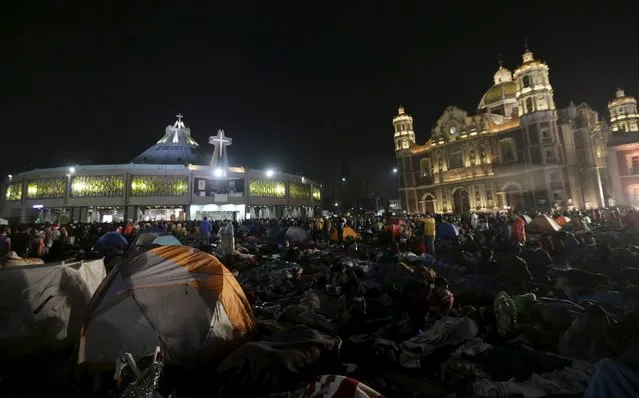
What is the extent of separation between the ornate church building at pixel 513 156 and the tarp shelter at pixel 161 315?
1650 inches

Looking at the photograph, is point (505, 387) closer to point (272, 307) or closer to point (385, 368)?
point (385, 368)

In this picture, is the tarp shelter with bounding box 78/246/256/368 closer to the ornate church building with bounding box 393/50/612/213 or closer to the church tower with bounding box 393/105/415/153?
the ornate church building with bounding box 393/50/612/213

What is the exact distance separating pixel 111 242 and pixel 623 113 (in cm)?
7936

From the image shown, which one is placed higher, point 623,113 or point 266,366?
point 623,113

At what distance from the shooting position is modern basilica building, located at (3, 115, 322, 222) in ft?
137

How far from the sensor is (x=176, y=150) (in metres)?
51.2

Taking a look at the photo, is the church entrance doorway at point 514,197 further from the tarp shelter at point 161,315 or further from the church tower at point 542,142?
the tarp shelter at point 161,315

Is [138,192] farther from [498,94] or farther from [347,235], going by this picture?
[498,94]

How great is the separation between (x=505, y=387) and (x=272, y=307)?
4487 mm

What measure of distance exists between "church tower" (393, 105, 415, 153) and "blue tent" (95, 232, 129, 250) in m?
47.8

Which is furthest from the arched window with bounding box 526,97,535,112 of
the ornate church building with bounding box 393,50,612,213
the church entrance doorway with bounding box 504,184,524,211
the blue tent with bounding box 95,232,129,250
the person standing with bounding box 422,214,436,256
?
the blue tent with bounding box 95,232,129,250

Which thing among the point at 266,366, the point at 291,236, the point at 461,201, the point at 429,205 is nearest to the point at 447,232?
the point at 291,236

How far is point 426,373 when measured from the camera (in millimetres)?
4223

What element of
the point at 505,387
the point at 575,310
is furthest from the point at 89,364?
the point at 575,310
